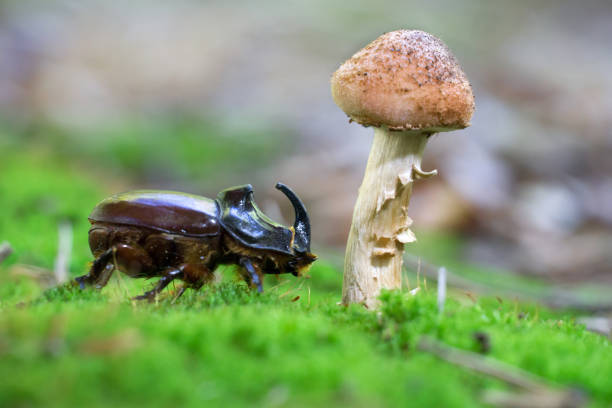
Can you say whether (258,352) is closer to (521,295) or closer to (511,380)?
(511,380)

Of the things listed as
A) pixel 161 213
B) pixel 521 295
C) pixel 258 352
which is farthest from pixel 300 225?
pixel 521 295

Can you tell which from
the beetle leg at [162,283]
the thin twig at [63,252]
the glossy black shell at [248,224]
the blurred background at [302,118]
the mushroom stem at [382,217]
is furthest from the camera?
the blurred background at [302,118]

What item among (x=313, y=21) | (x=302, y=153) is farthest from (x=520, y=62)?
(x=302, y=153)

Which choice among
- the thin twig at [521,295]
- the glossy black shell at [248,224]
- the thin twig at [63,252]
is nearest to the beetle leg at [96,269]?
the glossy black shell at [248,224]

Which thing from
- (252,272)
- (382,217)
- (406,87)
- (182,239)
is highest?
(406,87)

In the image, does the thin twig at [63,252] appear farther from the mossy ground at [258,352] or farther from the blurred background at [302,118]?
the mossy ground at [258,352]

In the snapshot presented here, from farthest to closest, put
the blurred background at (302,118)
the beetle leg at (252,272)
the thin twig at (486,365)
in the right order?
the blurred background at (302,118)
the beetle leg at (252,272)
the thin twig at (486,365)
